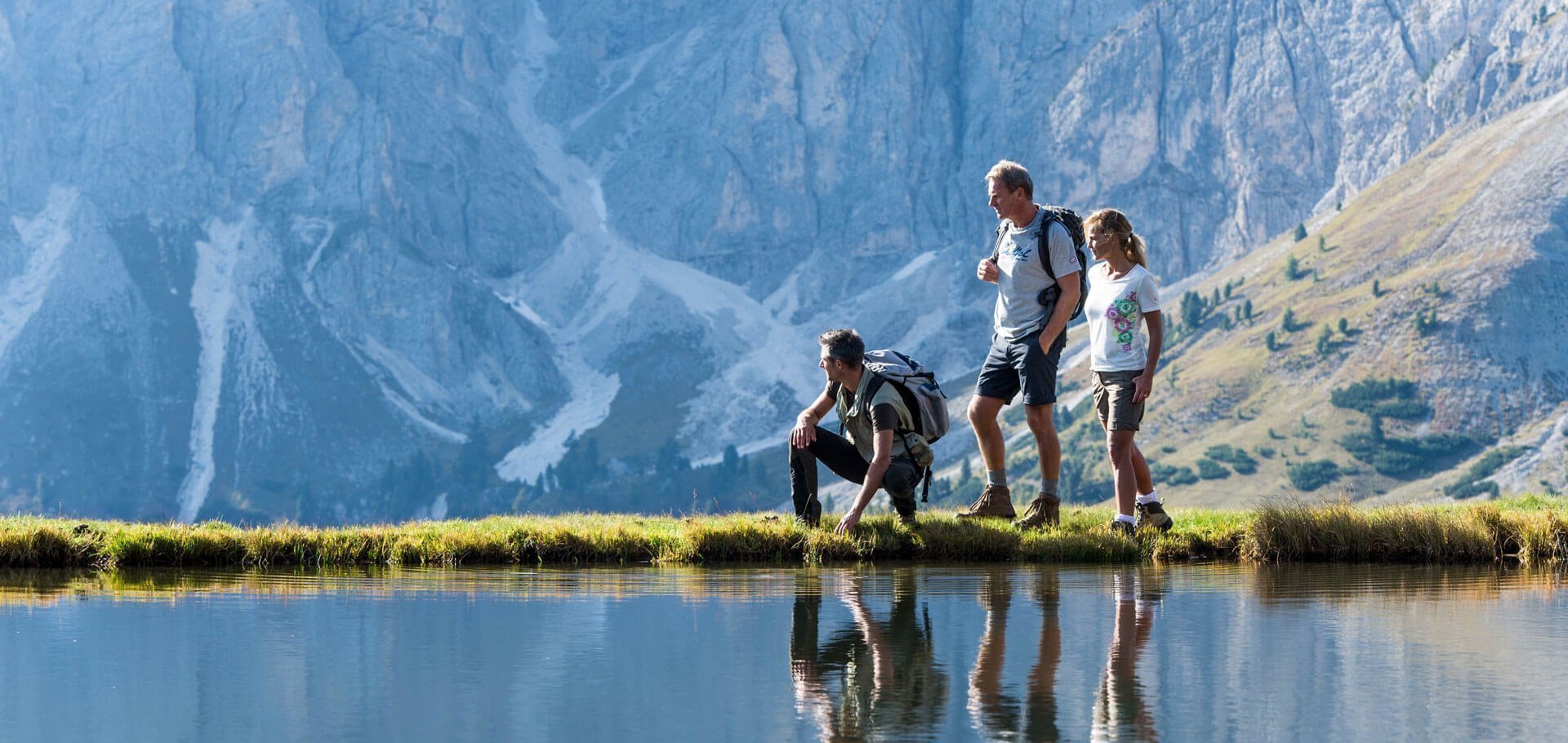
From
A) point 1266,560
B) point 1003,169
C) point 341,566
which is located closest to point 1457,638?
point 1266,560

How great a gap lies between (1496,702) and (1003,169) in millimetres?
9092

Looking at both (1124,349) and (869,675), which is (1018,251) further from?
(869,675)

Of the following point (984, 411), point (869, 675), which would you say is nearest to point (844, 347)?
point (984, 411)

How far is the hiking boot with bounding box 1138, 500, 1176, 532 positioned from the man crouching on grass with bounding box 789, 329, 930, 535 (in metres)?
1.98

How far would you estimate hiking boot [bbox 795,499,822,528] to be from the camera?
50.5 feet

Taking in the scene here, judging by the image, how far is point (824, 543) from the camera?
1459 centimetres

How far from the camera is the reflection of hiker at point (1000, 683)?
6.90 metres

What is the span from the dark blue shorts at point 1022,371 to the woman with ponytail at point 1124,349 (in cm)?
42

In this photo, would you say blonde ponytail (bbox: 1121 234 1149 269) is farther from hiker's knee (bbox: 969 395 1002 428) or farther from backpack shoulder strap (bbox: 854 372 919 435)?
backpack shoulder strap (bbox: 854 372 919 435)

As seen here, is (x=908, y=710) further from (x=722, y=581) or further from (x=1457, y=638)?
(x=722, y=581)

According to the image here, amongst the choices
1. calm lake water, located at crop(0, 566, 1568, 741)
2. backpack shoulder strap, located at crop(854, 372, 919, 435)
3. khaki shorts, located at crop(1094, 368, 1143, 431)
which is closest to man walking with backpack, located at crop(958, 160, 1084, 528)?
khaki shorts, located at crop(1094, 368, 1143, 431)

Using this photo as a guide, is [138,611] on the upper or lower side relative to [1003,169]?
lower

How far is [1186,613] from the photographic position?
10.5 m

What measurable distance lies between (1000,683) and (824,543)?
22.0 ft
